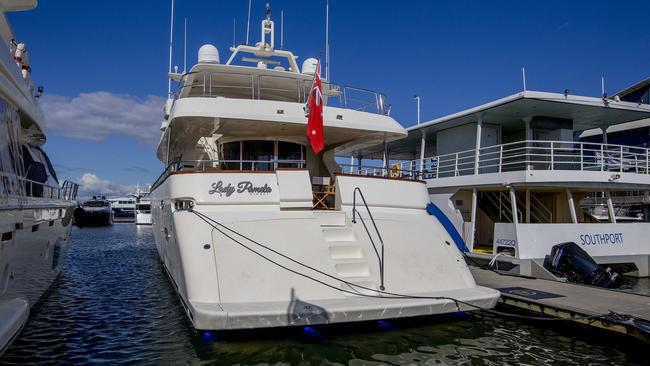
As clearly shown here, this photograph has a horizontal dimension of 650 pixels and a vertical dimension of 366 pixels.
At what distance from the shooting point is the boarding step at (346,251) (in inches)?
302

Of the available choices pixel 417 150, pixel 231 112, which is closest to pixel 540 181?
pixel 231 112

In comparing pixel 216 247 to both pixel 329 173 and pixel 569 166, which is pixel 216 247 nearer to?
pixel 329 173

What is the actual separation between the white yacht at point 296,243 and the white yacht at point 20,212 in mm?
2223

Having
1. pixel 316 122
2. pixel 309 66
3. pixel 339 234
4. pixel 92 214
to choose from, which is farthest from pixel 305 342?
pixel 92 214

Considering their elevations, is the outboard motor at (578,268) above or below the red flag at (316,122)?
below

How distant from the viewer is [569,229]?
528 inches

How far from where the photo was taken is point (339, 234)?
26.4 ft

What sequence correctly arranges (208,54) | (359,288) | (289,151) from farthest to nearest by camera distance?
(208,54) → (289,151) → (359,288)

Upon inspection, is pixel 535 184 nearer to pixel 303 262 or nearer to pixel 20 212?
pixel 303 262

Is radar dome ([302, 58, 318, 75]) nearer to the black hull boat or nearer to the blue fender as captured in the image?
the blue fender

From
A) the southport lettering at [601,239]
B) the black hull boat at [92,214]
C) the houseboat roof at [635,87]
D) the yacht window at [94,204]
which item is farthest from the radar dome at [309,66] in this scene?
the yacht window at [94,204]

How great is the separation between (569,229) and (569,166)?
4.92 meters

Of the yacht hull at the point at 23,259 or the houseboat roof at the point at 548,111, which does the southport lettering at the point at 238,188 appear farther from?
the houseboat roof at the point at 548,111

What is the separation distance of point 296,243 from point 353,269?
1.02 metres
